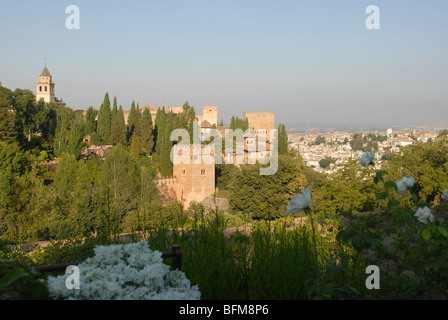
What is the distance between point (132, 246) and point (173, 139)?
2886 cm

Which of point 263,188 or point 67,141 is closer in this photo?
point 263,188

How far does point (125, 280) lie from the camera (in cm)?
198

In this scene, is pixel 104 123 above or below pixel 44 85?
below

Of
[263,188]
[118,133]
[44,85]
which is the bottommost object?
[263,188]

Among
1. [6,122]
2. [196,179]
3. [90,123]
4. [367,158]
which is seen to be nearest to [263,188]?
[196,179]

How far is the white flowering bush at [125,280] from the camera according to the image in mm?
1849

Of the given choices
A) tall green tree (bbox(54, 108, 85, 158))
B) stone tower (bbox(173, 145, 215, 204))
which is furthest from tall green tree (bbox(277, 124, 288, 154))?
tall green tree (bbox(54, 108, 85, 158))

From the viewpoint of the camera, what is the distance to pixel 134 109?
132ft

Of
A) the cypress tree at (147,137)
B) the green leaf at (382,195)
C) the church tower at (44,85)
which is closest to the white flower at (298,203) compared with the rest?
the green leaf at (382,195)

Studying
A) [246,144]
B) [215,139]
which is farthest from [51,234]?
[246,144]

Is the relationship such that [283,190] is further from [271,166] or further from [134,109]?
[134,109]

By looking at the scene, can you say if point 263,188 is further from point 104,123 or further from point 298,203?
point 104,123

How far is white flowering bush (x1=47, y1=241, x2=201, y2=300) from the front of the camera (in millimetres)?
1849

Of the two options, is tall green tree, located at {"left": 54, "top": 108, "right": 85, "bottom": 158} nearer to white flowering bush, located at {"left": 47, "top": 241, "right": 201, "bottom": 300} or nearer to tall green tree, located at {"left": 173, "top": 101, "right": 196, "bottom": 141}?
tall green tree, located at {"left": 173, "top": 101, "right": 196, "bottom": 141}
